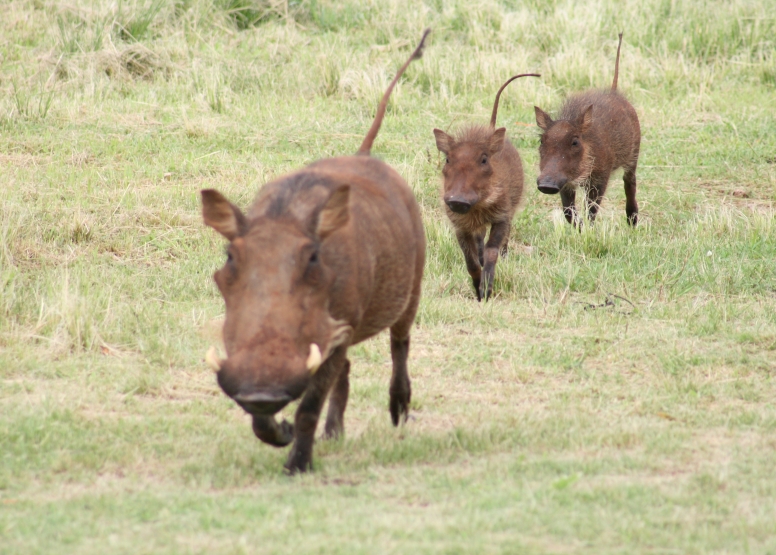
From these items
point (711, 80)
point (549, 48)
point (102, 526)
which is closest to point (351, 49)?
point (549, 48)

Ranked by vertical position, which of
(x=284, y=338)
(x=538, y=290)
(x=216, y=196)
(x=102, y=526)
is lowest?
(x=538, y=290)

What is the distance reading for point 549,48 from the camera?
11.4 m

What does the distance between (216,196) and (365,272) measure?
0.57m

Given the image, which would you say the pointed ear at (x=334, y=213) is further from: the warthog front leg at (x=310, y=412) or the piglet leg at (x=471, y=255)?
the piglet leg at (x=471, y=255)

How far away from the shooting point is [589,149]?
7.95m

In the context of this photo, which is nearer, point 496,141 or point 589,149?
point 496,141

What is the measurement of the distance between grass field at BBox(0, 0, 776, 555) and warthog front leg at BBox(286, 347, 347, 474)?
3.2 inches

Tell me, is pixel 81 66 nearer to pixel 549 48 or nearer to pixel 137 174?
pixel 137 174

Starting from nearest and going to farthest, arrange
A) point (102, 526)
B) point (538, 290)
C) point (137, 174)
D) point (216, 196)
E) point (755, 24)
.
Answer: point (102, 526) → point (216, 196) → point (538, 290) → point (137, 174) → point (755, 24)


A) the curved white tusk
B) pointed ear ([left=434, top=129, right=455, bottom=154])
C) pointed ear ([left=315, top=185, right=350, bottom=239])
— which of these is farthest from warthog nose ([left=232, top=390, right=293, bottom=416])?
pointed ear ([left=434, top=129, right=455, bottom=154])

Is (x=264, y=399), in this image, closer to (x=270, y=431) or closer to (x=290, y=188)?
(x=270, y=431)

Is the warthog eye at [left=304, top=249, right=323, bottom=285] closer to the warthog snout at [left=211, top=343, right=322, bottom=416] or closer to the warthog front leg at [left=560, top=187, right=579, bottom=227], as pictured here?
the warthog snout at [left=211, top=343, right=322, bottom=416]

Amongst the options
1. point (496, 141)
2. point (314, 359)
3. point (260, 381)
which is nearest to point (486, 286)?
point (496, 141)

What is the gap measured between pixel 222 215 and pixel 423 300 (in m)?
2.64
